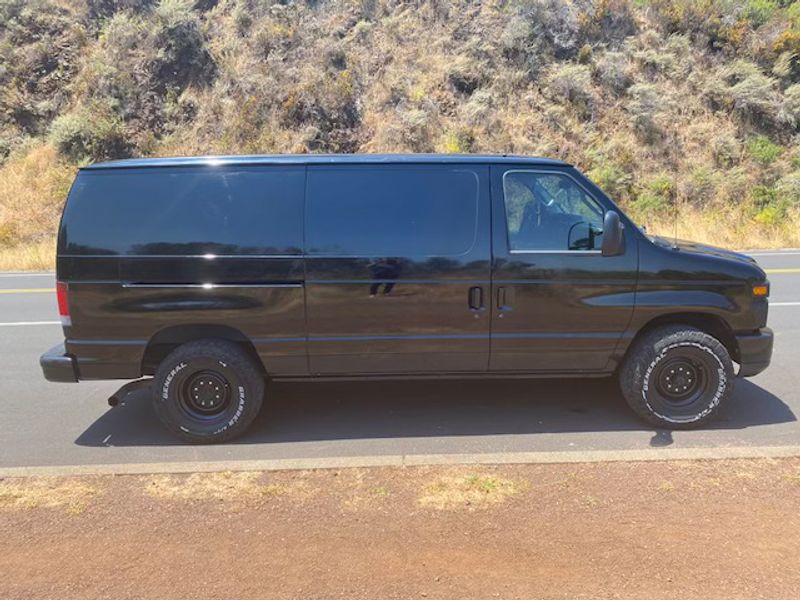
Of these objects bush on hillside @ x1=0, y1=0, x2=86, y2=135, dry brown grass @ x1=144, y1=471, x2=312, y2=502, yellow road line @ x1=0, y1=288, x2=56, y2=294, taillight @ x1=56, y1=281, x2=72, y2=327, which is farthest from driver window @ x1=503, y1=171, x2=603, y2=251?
bush on hillside @ x1=0, y1=0, x2=86, y2=135

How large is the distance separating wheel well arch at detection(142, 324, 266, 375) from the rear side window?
21.8 inches

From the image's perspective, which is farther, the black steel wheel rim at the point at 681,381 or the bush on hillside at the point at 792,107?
the bush on hillside at the point at 792,107

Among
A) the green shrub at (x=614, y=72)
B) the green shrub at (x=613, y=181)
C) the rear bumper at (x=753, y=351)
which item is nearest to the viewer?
the rear bumper at (x=753, y=351)

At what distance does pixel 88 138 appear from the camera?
2258cm

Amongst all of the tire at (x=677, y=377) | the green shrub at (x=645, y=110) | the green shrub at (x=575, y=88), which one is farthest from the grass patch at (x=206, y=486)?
the green shrub at (x=575, y=88)

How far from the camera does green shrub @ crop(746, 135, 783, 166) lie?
2152 centimetres

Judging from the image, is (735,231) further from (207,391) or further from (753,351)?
(207,391)

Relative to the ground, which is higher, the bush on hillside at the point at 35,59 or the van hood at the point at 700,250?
the bush on hillside at the point at 35,59

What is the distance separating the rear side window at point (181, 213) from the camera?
15.2 feet

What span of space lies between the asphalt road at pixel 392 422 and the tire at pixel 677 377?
0.44 feet

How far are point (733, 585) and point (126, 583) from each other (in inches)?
108

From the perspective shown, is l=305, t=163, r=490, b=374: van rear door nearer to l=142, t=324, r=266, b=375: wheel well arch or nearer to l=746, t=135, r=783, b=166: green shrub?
l=142, t=324, r=266, b=375: wheel well arch

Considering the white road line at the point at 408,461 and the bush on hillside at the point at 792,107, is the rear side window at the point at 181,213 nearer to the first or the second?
the white road line at the point at 408,461

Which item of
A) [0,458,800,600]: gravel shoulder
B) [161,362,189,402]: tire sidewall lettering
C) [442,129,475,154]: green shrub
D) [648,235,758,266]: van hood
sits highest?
Answer: [442,129,475,154]: green shrub
